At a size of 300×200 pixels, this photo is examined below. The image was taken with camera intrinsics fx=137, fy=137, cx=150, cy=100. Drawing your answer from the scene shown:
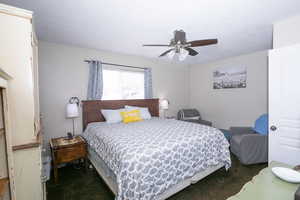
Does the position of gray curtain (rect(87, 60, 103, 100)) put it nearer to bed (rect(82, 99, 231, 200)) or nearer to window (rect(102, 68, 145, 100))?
window (rect(102, 68, 145, 100))

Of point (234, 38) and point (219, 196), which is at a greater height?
point (234, 38)

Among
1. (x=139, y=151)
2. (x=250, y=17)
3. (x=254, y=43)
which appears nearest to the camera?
(x=139, y=151)

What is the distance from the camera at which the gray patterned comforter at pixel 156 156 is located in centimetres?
139

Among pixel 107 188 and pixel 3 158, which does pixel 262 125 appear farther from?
pixel 3 158

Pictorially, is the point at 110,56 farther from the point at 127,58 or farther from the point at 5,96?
the point at 5,96

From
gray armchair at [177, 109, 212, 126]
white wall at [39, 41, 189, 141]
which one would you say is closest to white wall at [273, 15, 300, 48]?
gray armchair at [177, 109, 212, 126]

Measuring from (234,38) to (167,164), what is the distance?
8.72ft

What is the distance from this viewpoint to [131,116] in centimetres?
304

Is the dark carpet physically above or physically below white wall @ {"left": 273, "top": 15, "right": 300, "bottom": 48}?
below

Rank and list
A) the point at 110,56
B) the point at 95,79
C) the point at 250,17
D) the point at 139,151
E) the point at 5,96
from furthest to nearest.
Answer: the point at 110,56, the point at 95,79, the point at 250,17, the point at 139,151, the point at 5,96

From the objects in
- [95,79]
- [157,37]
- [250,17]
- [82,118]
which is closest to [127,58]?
[95,79]

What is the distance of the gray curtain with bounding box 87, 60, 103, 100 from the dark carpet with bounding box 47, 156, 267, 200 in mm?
1528

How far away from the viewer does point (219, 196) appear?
1820 mm

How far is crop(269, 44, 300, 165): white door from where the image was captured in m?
1.86
